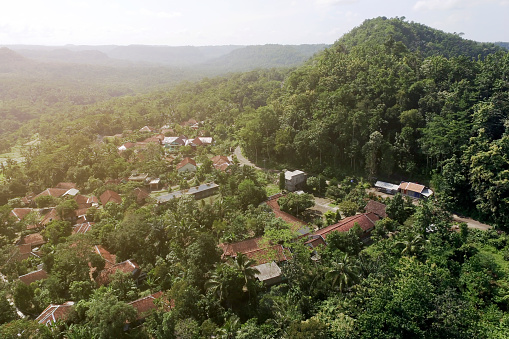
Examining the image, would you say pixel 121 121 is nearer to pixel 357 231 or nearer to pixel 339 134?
pixel 339 134

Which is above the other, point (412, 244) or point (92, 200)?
point (412, 244)

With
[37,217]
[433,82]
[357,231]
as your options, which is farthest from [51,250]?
[433,82]

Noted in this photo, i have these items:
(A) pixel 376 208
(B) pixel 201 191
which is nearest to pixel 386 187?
(A) pixel 376 208

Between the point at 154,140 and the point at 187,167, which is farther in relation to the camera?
the point at 154,140

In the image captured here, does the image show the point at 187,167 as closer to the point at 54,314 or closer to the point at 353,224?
the point at 353,224

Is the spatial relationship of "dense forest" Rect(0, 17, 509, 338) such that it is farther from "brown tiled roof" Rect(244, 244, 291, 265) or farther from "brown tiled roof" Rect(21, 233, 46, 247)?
"brown tiled roof" Rect(21, 233, 46, 247)

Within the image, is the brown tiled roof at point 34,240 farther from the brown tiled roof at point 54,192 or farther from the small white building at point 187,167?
the small white building at point 187,167
